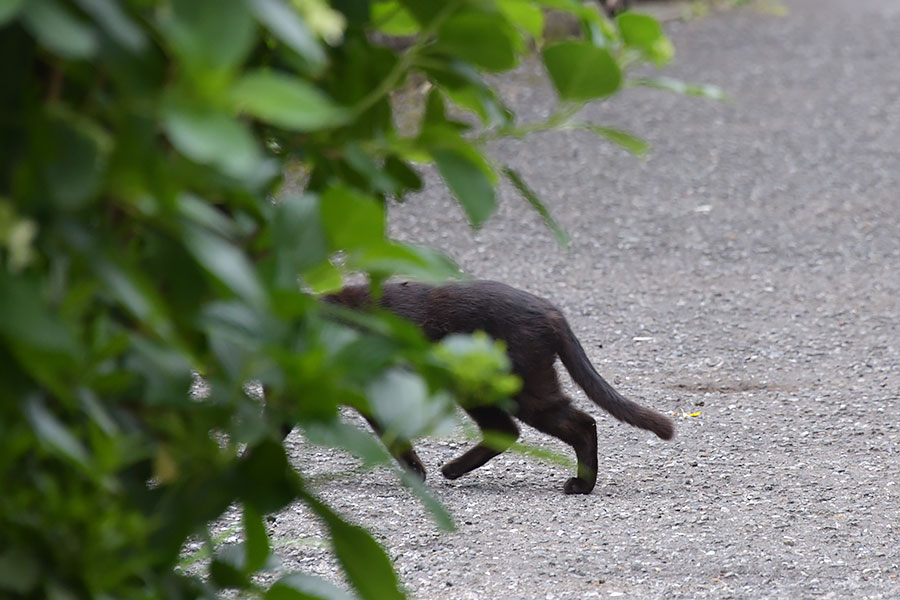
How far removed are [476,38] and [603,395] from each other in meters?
2.93

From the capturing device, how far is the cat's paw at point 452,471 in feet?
13.2

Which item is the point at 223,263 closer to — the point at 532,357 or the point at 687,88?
the point at 687,88

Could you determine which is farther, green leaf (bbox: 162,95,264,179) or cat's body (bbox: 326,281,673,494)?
cat's body (bbox: 326,281,673,494)

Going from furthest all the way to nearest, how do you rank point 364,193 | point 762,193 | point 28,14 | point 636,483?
1. point 762,193
2. point 636,483
3. point 364,193
4. point 28,14

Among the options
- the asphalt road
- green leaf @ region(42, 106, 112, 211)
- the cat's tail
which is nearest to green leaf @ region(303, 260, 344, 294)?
green leaf @ region(42, 106, 112, 211)

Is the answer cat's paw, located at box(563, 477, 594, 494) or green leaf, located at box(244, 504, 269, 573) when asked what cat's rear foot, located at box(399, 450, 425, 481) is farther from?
green leaf, located at box(244, 504, 269, 573)

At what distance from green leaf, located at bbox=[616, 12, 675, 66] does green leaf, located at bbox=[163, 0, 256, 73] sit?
0.48 meters

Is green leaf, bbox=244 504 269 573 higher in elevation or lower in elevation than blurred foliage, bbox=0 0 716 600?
lower

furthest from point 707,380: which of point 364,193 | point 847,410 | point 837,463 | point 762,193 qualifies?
point 364,193

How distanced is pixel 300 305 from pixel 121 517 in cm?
25

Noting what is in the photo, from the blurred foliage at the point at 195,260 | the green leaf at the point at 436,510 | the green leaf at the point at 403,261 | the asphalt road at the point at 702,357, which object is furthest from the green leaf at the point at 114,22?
the asphalt road at the point at 702,357

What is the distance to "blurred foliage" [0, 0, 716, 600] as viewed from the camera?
0.89 meters

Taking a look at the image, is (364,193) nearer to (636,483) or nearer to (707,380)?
(636,483)

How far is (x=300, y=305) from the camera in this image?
102 centimetres
